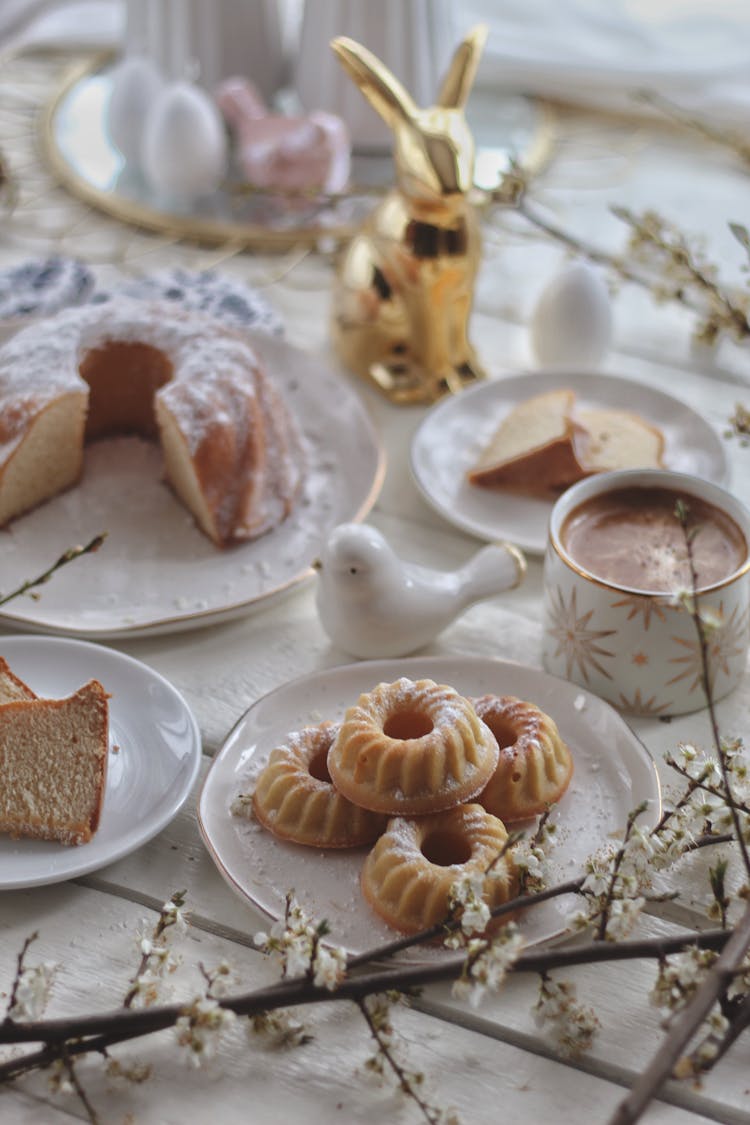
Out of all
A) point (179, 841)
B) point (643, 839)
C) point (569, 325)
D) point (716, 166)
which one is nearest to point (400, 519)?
point (569, 325)

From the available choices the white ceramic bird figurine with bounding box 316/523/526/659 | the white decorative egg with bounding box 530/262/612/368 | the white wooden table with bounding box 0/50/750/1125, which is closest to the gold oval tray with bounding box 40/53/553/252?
the white decorative egg with bounding box 530/262/612/368

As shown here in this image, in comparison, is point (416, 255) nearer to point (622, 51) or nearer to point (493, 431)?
point (493, 431)

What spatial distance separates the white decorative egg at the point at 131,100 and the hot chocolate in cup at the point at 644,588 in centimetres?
106

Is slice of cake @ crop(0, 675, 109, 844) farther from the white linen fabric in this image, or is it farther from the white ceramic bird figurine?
the white linen fabric

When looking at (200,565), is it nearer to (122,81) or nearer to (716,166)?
(122,81)

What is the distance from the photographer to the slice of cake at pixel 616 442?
4.42 feet

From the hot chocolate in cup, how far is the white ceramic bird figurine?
0.09 metres

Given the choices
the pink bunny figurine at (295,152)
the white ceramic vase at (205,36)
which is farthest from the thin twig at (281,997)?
the white ceramic vase at (205,36)

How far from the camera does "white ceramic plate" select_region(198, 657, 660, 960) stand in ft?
2.96

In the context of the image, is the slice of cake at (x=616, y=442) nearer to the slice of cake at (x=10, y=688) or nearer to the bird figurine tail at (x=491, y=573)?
the bird figurine tail at (x=491, y=573)

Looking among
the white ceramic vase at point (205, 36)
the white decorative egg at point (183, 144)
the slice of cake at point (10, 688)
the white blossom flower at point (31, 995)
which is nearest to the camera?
the white blossom flower at point (31, 995)

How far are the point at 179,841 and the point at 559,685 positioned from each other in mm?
337

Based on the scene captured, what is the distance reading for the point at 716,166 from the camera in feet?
6.60

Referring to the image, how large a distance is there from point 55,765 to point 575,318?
2.79 feet
